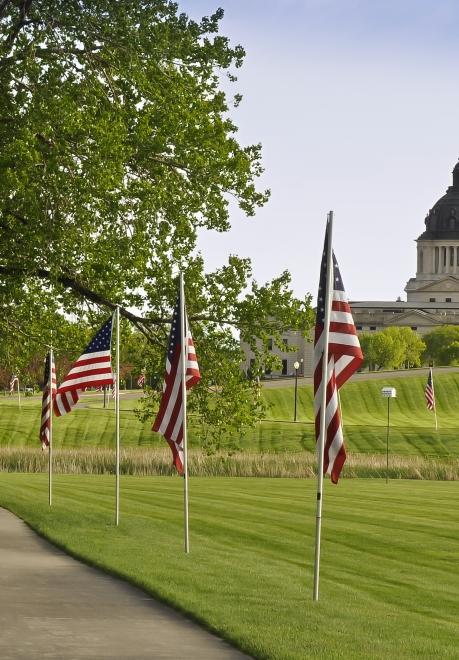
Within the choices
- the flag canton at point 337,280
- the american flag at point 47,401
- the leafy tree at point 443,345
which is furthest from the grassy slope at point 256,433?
the leafy tree at point 443,345

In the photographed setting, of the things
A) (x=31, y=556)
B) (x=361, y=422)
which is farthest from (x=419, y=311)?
(x=31, y=556)

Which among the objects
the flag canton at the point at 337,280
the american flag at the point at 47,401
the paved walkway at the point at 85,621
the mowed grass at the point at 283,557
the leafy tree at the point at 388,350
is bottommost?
the mowed grass at the point at 283,557

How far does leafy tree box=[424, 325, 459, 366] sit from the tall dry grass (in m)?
117

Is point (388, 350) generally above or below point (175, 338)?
above

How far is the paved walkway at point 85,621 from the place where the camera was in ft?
37.3

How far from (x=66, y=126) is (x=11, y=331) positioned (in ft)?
26.0

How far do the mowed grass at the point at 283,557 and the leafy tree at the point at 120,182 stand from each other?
3.44m

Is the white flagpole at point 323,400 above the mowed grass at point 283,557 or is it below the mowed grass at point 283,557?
above

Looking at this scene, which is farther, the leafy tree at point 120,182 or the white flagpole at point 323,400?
the leafy tree at point 120,182

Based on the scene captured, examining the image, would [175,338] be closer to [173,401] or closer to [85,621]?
[173,401]

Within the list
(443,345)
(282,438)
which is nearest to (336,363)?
(282,438)

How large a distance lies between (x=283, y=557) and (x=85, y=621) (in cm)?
777

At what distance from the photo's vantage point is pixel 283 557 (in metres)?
20.4

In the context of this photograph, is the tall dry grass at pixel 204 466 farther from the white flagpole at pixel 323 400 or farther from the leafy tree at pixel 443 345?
the leafy tree at pixel 443 345
